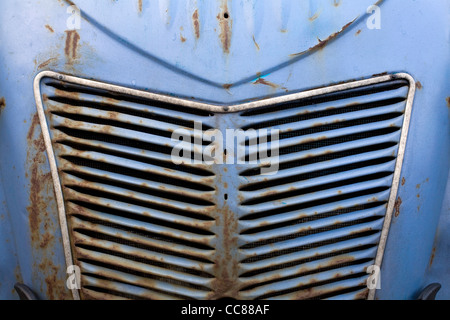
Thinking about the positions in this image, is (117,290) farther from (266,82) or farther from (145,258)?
(266,82)

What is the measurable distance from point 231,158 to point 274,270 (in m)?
0.41

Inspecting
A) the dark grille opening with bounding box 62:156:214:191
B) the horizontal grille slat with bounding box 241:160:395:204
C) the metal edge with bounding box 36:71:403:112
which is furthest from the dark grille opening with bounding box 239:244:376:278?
the metal edge with bounding box 36:71:403:112

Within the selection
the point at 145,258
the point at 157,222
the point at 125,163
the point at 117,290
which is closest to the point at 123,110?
the point at 125,163

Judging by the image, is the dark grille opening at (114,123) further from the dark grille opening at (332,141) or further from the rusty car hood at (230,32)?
the dark grille opening at (332,141)

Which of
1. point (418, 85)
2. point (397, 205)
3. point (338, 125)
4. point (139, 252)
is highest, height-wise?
point (418, 85)

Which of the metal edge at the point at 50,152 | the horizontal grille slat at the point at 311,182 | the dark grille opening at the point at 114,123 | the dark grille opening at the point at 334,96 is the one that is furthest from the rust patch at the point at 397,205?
the metal edge at the point at 50,152

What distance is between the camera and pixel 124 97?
6.03 feet

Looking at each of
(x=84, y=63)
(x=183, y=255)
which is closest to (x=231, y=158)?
(x=183, y=255)

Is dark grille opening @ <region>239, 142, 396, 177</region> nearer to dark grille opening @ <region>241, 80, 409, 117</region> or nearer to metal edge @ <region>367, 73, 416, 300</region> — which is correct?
metal edge @ <region>367, 73, 416, 300</region>

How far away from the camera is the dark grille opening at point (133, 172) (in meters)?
1.83

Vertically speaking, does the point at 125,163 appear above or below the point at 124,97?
below

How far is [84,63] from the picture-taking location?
1852 millimetres

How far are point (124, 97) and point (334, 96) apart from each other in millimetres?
689

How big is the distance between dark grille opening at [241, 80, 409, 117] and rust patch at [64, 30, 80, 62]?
597mm
